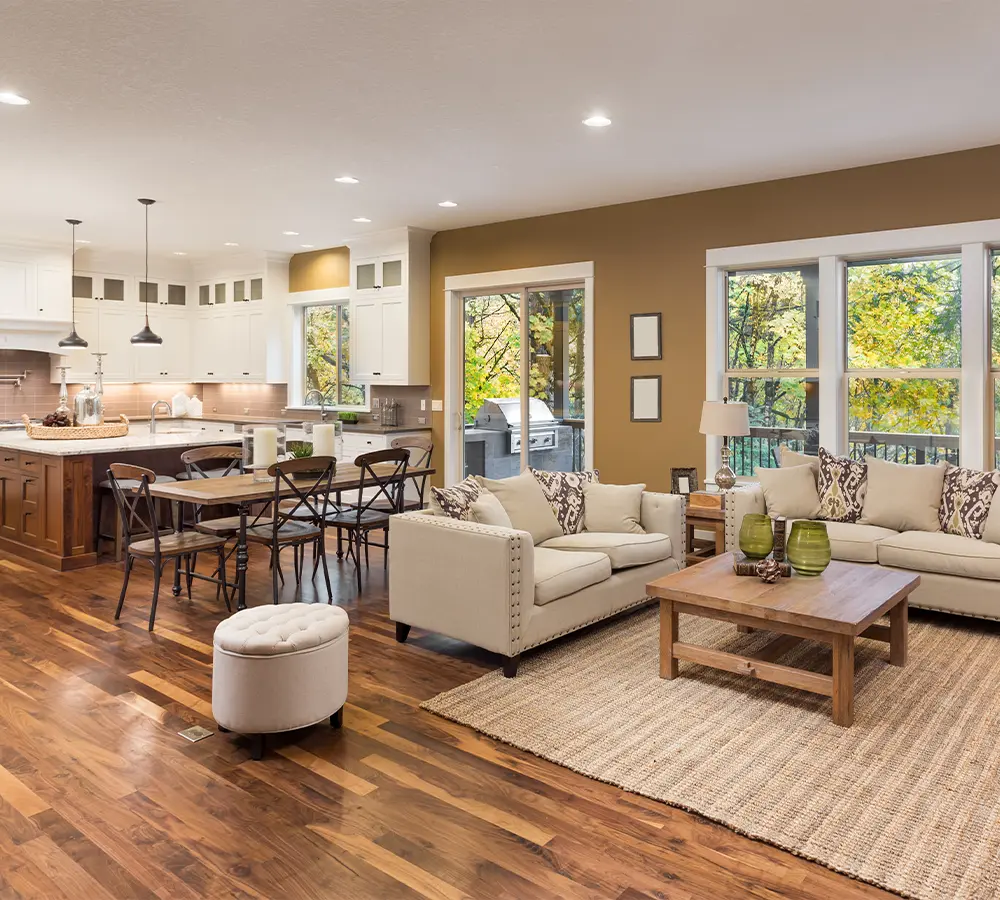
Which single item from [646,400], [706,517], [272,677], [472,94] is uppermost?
[472,94]

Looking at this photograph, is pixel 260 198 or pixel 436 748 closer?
pixel 436 748

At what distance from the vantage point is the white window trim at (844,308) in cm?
514

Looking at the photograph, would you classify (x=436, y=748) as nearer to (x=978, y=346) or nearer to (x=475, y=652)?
(x=475, y=652)

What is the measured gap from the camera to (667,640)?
3.59 m

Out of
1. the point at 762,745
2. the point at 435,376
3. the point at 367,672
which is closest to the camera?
the point at 762,745

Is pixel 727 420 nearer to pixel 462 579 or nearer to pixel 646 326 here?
pixel 646 326

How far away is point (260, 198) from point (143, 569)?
9.74ft

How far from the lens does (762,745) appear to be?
9.70ft

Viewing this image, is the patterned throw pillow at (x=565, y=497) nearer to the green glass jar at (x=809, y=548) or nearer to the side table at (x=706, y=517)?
the side table at (x=706, y=517)

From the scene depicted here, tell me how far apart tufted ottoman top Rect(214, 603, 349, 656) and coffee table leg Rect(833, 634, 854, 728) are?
190 cm

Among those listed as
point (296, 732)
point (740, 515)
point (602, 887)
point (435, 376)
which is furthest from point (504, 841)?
point (435, 376)

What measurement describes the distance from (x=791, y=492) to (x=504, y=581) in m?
2.46

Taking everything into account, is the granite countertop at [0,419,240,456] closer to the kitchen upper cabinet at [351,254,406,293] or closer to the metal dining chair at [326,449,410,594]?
the metal dining chair at [326,449,410,594]

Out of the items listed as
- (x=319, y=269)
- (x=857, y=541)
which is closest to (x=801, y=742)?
(x=857, y=541)
